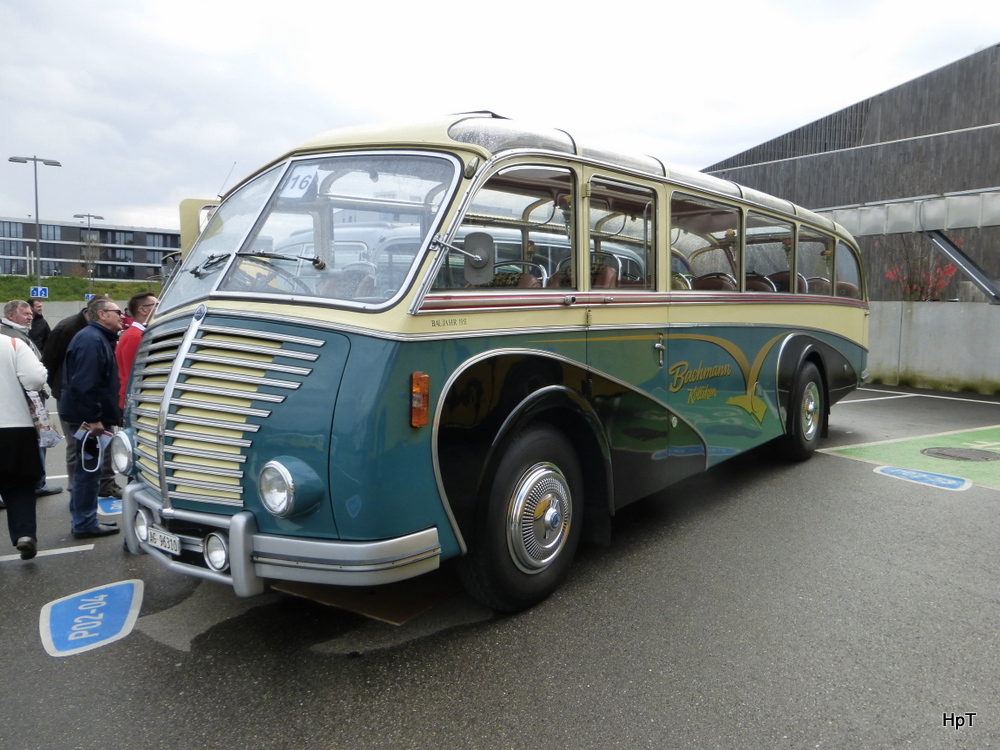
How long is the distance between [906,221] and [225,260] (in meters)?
16.4

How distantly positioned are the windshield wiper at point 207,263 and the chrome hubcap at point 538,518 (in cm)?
194

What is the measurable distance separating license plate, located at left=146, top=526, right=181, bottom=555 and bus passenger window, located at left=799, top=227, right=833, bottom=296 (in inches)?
247

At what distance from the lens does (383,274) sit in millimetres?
3604

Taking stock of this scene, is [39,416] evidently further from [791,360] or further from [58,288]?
[58,288]

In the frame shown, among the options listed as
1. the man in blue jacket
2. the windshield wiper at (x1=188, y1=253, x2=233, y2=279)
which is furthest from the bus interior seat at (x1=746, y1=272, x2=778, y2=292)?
the man in blue jacket

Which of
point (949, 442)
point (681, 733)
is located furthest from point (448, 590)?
point (949, 442)

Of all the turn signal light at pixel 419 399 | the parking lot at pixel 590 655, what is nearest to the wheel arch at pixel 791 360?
the parking lot at pixel 590 655

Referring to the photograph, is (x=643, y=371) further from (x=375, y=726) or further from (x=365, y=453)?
(x=375, y=726)

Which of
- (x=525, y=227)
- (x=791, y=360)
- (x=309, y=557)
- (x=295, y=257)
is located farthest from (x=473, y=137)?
(x=791, y=360)

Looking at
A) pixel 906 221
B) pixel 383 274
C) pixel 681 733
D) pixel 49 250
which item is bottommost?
pixel 681 733

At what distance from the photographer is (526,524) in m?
4.00

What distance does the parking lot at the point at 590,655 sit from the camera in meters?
3.03

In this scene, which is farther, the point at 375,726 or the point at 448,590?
the point at 448,590

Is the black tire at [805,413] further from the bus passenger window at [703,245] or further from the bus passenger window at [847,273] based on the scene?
the bus passenger window at [703,245]
